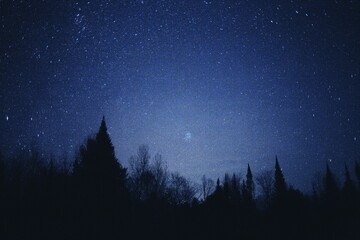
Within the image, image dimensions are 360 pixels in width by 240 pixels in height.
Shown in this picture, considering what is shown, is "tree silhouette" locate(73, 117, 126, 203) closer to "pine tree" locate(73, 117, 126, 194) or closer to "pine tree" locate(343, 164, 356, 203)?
"pine tree" locate(73, 117, 126, 194)

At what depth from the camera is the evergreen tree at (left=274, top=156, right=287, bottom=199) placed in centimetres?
4549

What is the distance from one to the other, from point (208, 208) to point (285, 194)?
67.5ft

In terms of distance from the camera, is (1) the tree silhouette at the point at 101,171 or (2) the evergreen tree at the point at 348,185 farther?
(2) the evergreen tree at the point at 348,185

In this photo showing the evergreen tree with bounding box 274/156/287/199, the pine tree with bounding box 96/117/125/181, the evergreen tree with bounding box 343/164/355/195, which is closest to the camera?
the pine tree with bounding box 96/117/125/181

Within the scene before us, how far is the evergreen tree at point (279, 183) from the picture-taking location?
1791 inches

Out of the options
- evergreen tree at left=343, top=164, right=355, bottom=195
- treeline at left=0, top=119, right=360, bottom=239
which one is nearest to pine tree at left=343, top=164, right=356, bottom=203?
evergreen tree at left=343, top=164, right=355, bottom=195

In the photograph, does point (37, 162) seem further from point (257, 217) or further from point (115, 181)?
point (257, 217)

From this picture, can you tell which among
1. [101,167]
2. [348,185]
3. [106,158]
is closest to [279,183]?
[348,185]

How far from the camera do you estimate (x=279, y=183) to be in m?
48.7

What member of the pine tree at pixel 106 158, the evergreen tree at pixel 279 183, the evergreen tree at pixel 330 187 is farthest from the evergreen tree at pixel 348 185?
the pine tree at pixel 106 158

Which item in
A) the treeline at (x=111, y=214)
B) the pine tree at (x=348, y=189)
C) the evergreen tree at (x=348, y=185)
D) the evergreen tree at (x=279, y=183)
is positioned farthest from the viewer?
the evergreen tree at (x=348, y=185)

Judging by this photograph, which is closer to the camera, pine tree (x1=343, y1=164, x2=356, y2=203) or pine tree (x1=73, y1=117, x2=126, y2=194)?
pine tree (x1=73, y1=117, x2=126, y2=194)

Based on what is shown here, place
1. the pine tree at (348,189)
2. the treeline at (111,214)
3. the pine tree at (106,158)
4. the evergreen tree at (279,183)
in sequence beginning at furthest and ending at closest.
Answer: the pine tree at (348,189)
the evergreen tree at (279,183)
the pine tree at (106,158)
the treeline at (111,214)

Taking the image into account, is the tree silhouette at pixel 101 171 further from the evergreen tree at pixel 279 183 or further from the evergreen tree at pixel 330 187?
the evergreen tree at pixel 330 187
